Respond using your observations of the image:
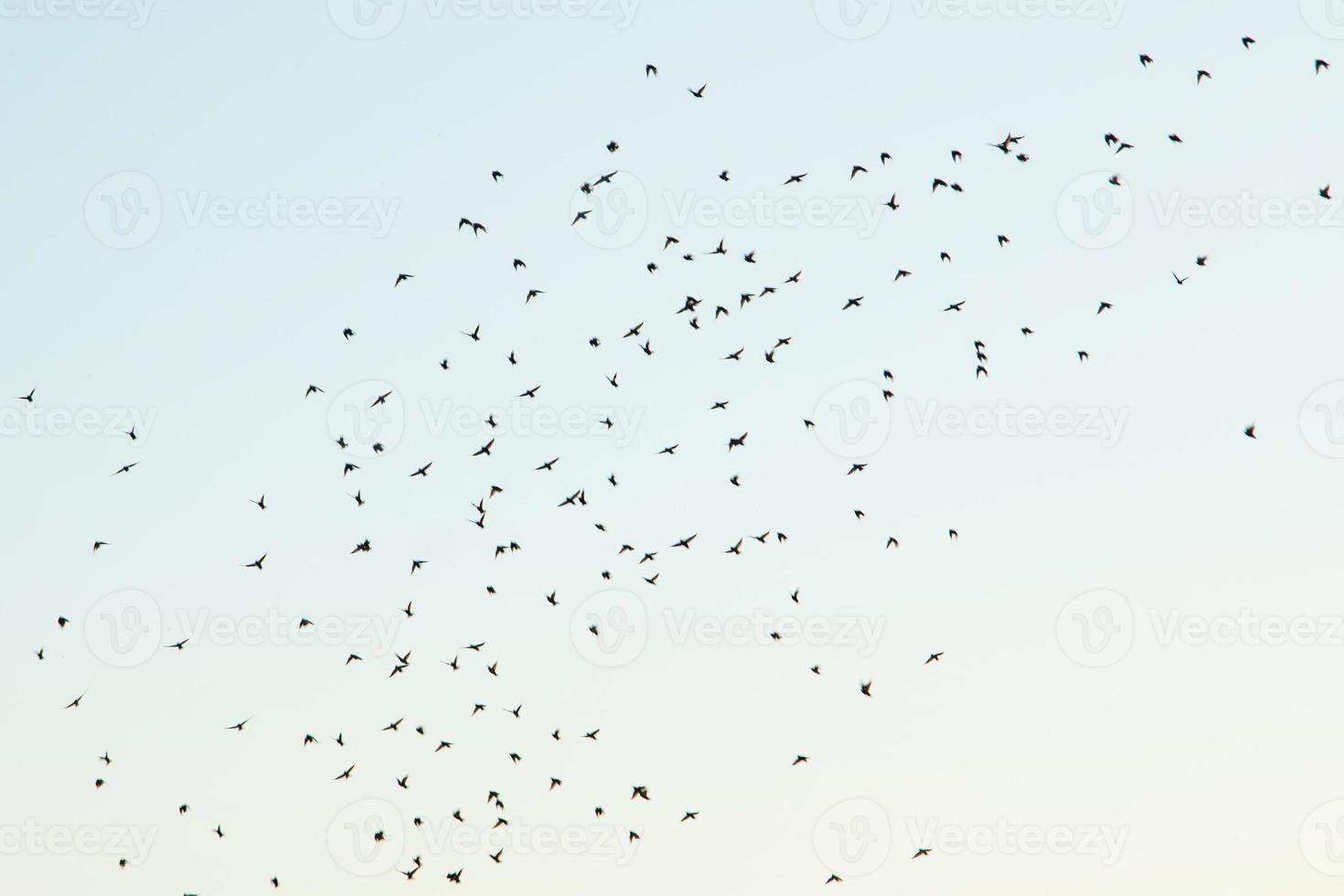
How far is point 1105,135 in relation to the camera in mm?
72625

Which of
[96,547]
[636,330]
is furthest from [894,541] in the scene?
[96,547]

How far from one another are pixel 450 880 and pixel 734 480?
1810 centimetres

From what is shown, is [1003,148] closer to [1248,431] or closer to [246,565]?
[1248,431]

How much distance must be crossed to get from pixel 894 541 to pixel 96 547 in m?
30.4

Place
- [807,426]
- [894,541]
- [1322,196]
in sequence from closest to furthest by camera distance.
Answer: [1322,196] < [807,426] < [894,541]

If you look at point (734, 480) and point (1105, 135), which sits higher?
Result: point (1105, 135)

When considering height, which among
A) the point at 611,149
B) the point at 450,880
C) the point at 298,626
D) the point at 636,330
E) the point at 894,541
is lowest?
the point at 450,880

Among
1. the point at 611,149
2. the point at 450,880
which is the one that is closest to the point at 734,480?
the point at 611,149

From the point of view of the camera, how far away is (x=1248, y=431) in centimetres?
7181

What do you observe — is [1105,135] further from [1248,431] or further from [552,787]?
[552,787]

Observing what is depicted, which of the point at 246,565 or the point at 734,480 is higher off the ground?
the point at 734,480

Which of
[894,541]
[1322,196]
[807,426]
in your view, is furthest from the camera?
[894,541]

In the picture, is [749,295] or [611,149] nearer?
[611,149]

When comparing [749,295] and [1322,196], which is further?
[749,295]
